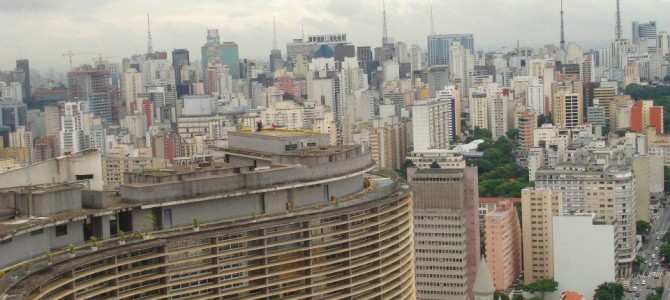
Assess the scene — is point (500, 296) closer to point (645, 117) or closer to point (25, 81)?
point (645, 117)

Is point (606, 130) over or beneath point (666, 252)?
over

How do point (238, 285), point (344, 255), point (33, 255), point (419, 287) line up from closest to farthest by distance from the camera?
point (33, 255) < point (238, 285) < point (344, 255) < point (419, 287)

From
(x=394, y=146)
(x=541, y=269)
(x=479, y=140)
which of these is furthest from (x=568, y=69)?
(x=541, y=269)

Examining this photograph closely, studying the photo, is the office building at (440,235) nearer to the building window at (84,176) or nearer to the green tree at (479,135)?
the building window at (84,176)

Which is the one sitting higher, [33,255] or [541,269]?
[33,255]

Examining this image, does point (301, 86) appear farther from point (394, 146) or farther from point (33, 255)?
point (33, 255)

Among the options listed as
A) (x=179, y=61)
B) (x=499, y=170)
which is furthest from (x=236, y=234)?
(x=179, y=61)

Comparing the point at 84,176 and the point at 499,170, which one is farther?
the point at 499,170
